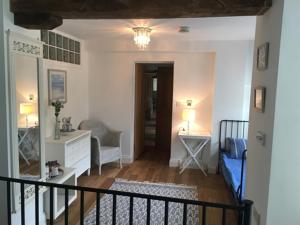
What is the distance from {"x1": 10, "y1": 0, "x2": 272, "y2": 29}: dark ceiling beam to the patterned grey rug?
2.32m

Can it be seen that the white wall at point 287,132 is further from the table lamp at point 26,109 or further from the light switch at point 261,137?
the table lamp at point 26,109

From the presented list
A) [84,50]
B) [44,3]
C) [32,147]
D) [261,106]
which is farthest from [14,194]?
[84,50]

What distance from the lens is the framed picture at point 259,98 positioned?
82.0 inches

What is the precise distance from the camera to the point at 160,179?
14.9 feet

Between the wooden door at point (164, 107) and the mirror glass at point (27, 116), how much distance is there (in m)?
3.80

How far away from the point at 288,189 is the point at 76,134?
124 inches

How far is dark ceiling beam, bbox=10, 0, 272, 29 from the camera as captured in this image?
204cm

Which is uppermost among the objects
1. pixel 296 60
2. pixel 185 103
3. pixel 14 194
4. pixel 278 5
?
pixel 278 5

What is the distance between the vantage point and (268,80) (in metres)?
2.02

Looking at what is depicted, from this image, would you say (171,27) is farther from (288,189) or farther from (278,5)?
(288,189)

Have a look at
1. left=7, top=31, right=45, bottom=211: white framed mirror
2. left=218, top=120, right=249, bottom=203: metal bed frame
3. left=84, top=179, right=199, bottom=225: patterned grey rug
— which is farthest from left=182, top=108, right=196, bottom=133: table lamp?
left=7, top=31, right=45, bottom=211: white framed mirror

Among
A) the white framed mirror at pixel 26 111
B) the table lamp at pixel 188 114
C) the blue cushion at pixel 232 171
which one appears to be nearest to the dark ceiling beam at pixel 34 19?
the white framed mirror at pixel 26 111

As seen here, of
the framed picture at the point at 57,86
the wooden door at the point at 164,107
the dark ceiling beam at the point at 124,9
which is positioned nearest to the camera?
the dark ceiling beam at the point at 124,9

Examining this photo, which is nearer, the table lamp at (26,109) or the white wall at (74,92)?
the table lamp at (26,109)
